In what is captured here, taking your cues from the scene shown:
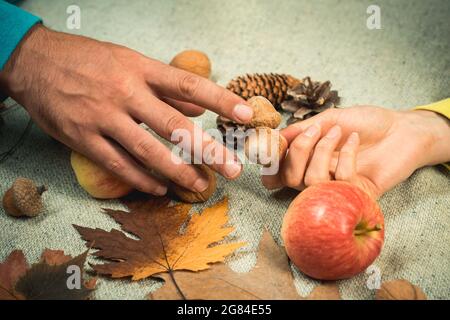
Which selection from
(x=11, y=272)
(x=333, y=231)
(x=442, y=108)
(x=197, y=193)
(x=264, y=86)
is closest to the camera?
(x=333, y=231)

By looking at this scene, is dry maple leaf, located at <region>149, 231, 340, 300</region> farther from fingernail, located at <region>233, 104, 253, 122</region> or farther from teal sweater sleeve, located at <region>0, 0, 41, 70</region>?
teal sweater sleeve, located at <region>0, 0, 41, 70</region>

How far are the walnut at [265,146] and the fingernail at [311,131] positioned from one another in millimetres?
Result: 53

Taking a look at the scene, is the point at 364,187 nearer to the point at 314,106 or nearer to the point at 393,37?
the point at 314,106

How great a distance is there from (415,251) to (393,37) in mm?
792

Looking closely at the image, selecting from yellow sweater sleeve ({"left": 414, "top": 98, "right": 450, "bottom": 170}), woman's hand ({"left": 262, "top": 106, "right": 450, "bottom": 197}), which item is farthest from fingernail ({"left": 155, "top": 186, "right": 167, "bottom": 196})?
yellow sweater sleeve ({"left": 414, "top": 98, "right": 450, "bottom": 170})

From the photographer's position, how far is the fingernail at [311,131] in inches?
34.3

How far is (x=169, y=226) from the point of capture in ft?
2.81

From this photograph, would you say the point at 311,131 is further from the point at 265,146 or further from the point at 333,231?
the point at 333,231

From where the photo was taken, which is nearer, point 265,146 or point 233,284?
point 233,284

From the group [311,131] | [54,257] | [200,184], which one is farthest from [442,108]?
[54,257]

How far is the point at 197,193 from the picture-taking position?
0.91 metres

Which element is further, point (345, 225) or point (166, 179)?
point (166, 179)

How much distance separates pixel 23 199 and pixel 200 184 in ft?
1.19

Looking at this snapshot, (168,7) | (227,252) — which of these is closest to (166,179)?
(227,252)
